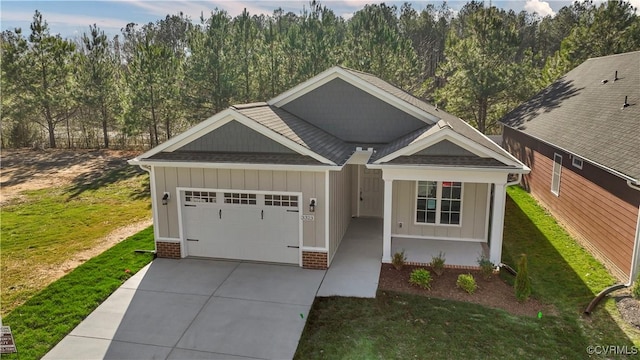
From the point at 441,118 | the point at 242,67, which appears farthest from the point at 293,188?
the point at 242,67

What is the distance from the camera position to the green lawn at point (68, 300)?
25.7ft

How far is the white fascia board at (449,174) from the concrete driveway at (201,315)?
10.0ft

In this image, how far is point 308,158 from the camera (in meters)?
10.5

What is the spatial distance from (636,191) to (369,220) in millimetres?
7573

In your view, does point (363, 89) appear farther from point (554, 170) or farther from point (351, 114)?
point (554, 170)

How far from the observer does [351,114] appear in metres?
13.8

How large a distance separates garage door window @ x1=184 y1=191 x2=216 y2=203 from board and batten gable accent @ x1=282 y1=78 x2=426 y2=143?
4355 mm

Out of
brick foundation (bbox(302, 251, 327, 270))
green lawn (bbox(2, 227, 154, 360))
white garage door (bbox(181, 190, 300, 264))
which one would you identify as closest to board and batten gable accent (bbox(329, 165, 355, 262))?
brick foundation (bbox(302, 251, 327, 270))

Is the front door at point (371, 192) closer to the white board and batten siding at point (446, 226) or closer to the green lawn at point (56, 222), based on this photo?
the white board and batten siding at point (446, 226)

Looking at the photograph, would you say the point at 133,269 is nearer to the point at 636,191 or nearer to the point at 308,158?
the point at 308,158

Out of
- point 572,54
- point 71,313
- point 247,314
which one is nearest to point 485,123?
point 572,54

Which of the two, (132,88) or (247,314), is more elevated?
(132,88)

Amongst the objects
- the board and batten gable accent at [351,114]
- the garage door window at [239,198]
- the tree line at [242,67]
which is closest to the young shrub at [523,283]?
the board and batten gable accent at [351,114]

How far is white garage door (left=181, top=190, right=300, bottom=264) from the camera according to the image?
35.8 feet
